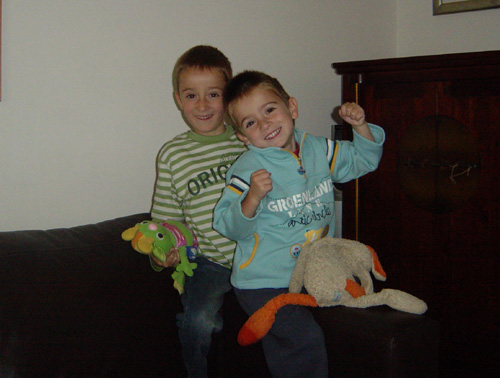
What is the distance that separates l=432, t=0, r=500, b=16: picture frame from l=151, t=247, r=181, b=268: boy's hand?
1879 mm

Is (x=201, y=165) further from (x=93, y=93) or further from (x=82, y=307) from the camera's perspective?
(x=82, y=307)

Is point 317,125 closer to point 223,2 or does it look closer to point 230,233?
point 223,2

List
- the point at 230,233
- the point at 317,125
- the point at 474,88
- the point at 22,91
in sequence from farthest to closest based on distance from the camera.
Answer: the point at 317,125 → the point at 474,88 → the point at 22,91 → the point at 230,233

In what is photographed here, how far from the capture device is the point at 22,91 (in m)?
1.49

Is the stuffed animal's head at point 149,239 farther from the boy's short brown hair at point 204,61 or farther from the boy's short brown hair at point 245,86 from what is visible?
the boy's short brown hair at point 204,61

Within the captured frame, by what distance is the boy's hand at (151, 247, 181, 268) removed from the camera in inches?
56.3

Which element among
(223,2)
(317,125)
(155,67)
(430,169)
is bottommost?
(430,169)

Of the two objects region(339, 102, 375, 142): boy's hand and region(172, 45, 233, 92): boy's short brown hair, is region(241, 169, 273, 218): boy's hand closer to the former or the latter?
region(339, 102, 375, 142): boy's hand

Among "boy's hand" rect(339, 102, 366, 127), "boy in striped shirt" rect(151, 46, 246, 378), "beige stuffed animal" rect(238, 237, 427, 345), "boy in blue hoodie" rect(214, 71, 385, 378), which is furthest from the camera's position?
"boy in striped shirt" rect(151, 46, 246, 378)

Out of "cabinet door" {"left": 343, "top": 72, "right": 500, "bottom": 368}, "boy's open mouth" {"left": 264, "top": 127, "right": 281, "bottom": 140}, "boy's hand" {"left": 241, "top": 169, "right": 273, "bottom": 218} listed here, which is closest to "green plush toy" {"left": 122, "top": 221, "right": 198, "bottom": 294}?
"boy's hand" {"left": 241, "top": 169, "right": 273, "bottom": 218}

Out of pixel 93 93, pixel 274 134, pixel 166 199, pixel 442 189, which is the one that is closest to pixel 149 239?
pixel 166 199

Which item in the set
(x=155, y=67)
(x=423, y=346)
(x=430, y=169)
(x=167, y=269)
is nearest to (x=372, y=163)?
(x=430, y=169)

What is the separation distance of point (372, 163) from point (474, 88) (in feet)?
1.77

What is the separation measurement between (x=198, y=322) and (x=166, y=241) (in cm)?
24
